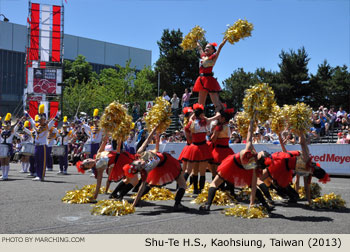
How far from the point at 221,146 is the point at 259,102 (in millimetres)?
1983

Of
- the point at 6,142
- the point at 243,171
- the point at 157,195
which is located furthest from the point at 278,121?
the point at 6,142

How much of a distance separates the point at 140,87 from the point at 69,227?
41493 millimetres

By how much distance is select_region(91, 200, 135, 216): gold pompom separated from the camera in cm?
583

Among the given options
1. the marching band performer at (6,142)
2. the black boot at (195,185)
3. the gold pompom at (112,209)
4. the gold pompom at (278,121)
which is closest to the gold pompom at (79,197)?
the gold pompom at (112,209)

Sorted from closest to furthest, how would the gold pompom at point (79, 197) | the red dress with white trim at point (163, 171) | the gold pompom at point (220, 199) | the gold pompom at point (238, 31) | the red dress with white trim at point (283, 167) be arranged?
1. the red dress with white trim at point (163, 171)
2. the red dress with white trim at point (283, 167)
3. the gold pompom at point (220, 199)
4. the gold pompom at point (79, 197)
5. the gold pompom at point (238, 31)

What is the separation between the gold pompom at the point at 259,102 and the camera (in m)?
5.93

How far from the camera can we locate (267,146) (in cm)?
1464

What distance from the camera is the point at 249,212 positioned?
5.55 metres

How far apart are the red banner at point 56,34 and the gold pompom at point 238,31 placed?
27470mm

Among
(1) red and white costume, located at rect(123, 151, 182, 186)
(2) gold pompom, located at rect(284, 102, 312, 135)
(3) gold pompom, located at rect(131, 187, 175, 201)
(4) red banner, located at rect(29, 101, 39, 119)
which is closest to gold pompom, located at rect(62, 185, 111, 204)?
(3) gold pompom, located at rect(131, 187, 175, 201)

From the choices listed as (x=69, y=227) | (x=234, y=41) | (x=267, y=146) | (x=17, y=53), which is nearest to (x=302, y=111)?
(x=234, y=41)

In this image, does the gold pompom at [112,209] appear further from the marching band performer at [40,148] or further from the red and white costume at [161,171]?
the marching band performer at [40,148]

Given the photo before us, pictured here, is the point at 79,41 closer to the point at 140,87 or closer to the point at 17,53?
the point at 17,53

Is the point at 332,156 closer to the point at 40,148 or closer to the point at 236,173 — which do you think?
the point at 236,173
